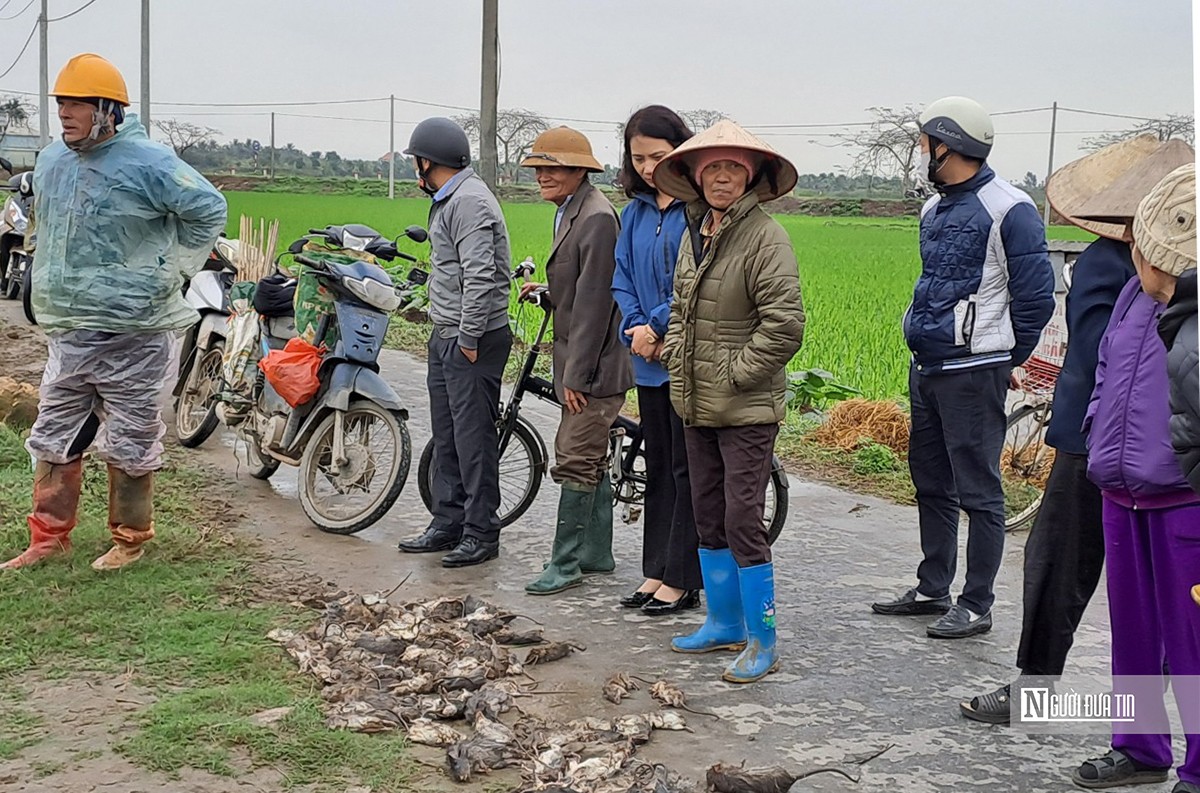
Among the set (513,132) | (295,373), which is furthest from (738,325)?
(513,132)

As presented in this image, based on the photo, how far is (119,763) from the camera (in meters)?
3.48

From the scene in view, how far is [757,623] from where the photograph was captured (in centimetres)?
429

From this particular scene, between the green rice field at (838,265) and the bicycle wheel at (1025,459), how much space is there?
2514mm

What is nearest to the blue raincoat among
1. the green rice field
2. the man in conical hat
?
the man in conical hat

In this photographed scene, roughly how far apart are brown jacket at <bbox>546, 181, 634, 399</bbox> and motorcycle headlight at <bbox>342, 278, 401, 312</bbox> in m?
1.12

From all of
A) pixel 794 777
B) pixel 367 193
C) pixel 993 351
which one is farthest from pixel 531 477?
pixel 367 193

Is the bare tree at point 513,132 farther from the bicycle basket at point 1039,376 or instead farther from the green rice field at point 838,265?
the bicycle basket at point 1039,376

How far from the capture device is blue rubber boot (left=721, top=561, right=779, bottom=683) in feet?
14.0

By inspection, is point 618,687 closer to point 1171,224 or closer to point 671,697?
point 671,697

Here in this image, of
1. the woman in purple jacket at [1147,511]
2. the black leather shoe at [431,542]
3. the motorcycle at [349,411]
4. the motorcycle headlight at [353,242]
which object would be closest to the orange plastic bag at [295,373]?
the motorcycle at [349,411]

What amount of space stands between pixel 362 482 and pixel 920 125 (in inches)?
118

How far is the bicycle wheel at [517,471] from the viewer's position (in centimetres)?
595

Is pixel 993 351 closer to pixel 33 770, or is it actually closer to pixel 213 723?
pixel 213 723

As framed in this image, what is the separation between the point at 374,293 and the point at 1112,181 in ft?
11.3
